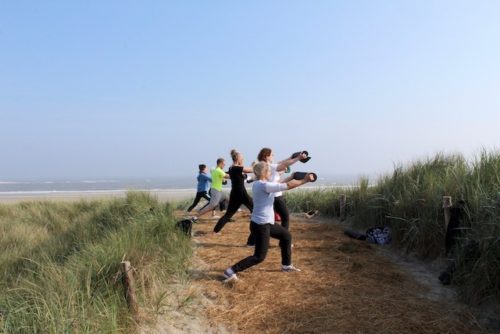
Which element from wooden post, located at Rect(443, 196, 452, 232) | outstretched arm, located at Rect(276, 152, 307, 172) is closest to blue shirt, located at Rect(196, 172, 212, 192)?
outstretched arm, located at Rect(276, 152, 307, 172)

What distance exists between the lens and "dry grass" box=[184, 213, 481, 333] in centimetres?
491

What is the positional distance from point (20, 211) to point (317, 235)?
1257cm

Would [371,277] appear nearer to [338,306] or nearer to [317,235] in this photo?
[338,306]

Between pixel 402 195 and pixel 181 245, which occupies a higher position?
pixel 402 195

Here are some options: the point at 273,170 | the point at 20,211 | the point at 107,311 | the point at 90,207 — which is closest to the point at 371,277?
the point at 273,170

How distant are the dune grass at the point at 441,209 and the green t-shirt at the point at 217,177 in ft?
11.1

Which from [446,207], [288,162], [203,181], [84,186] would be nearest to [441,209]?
[446,207]

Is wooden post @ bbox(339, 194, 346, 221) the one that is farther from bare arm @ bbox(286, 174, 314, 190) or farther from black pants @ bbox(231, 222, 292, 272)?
bare arm @ bbox(286, 174, 314, 190)

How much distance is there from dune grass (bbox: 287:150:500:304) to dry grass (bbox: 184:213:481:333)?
54cm

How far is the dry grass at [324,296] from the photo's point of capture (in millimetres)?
4914

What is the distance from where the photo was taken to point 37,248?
37.1ft

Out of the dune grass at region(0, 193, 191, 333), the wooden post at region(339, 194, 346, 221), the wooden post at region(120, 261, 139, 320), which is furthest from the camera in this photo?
the wooden post at region(339, 194, 346, 221)

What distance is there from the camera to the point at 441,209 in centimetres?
736

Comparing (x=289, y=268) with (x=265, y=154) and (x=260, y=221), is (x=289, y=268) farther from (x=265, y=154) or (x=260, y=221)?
(x=265, y=154)
